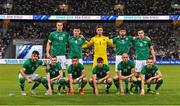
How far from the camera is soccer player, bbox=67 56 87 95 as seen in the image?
1340 cm

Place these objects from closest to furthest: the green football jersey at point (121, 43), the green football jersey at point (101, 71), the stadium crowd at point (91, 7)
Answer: the green football jersey at point (101, 71)
the green football jersey at point (121, 43)
the stadium crowd at point (91, 7)

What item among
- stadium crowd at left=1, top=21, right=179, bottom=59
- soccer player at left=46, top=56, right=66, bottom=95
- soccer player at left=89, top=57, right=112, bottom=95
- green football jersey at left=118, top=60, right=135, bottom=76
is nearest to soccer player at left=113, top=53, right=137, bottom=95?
green football jersey at left=118, top=60, right=135, bottom=76

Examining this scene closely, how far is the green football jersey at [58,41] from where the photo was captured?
47.0 ft

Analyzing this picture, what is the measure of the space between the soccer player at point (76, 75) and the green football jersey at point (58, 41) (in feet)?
3.39

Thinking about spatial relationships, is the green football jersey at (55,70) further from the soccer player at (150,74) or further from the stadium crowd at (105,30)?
the stadium crowd at (105,30)

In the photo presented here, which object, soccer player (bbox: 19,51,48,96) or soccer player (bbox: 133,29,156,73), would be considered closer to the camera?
soccer player (bbox: 19,51,48,96)

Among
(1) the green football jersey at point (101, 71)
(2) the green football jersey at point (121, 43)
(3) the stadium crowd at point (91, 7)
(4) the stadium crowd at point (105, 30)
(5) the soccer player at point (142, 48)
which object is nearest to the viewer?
(1) the green football jersey at point (101, 71)

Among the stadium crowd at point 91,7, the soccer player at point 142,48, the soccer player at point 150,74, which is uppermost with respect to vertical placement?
the stadium crowd at point 91,7

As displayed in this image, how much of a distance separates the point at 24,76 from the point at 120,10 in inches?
1278

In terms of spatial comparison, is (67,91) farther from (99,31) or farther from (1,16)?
(1,16)

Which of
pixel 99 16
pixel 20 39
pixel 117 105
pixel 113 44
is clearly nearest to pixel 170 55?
pixel 99 16

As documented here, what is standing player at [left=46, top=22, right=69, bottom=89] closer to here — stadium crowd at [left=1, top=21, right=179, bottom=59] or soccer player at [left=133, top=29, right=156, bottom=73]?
soccer player at [left=133, top=29, right=156, bottom=73]

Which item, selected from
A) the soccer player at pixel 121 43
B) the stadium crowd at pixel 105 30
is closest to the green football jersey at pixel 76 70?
the soccer player at pixel 121 43

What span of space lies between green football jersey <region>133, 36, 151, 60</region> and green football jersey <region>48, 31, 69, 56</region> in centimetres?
232
